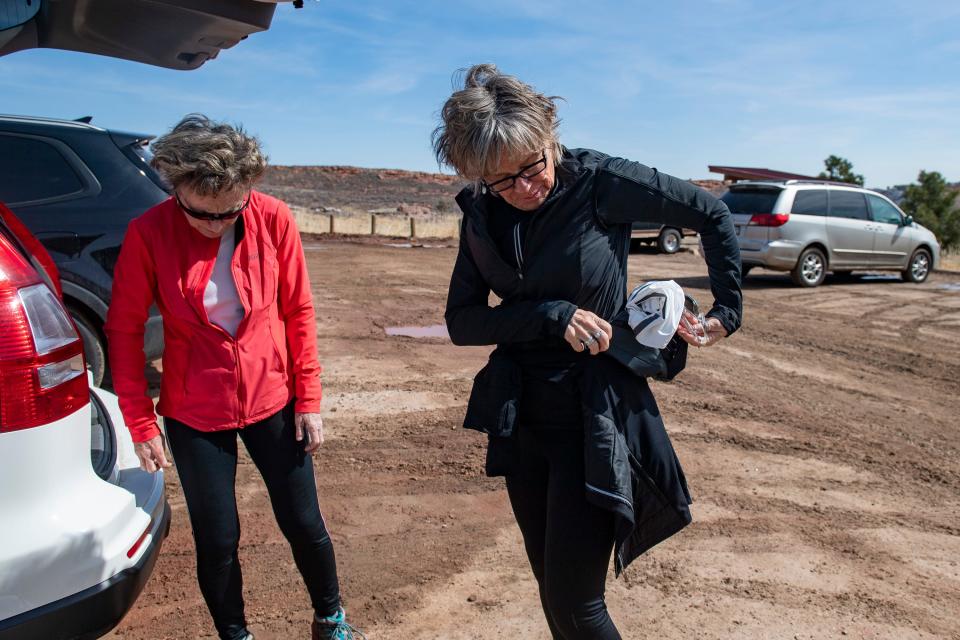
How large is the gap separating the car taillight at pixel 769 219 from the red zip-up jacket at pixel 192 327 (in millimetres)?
12161

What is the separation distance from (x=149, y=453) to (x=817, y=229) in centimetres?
1321

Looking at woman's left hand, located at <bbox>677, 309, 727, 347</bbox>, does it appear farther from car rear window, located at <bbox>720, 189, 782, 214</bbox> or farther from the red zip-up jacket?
car rear window, located at <bbox>720, 189, 782, 214</bbox>

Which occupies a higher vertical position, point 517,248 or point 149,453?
point 517,248

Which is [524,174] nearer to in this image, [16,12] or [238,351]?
[238,351]

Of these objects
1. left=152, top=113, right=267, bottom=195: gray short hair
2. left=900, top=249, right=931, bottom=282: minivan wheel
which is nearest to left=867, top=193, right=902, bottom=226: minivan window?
left=900, top=249, right=931, bottom=282: minivan wheel

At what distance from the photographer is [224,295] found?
2490 millimetres

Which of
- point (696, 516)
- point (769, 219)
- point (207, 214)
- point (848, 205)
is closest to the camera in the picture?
point (207, 214)

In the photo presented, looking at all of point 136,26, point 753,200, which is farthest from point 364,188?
point 136,26

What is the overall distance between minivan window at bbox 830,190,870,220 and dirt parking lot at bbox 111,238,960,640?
6.81 metres

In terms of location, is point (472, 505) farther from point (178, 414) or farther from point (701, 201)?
point (701, 201)

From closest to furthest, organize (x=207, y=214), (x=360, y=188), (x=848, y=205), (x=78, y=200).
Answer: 1. (x=207, y=214)
2. (x=78, y=200)
3. (x=848, y=205)
4. (x=360, y=188)

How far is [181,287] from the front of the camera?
244 cm

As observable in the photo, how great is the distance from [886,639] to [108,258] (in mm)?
4757

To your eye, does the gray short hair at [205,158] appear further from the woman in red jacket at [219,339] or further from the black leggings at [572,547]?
the black leggings at [572,547]
